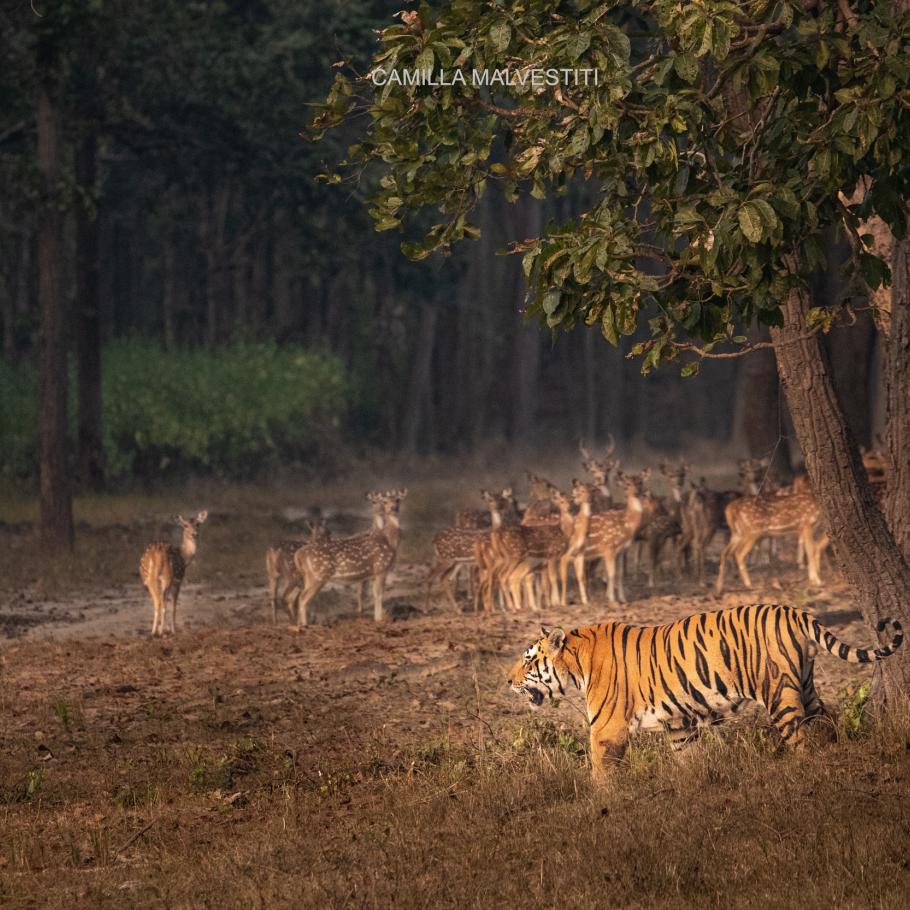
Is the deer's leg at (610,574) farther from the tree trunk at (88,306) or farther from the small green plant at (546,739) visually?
the tree trunk at (88,306)

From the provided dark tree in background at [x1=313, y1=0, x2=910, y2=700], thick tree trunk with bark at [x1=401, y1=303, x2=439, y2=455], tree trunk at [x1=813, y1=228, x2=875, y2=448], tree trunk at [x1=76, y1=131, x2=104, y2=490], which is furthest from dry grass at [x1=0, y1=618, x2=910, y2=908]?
thick tree trunk with bark at [x1=401, y1=303, x2=439, y2=455]

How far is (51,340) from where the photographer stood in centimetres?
2380

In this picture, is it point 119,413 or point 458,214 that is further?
point 119,413

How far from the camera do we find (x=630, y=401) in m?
56.0

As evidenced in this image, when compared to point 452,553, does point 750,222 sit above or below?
above

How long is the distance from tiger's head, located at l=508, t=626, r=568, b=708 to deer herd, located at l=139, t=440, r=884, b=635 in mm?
7029

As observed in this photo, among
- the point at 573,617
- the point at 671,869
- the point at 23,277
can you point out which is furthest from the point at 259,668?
the point at 23,277

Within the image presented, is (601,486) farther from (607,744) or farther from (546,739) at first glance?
(607,744)

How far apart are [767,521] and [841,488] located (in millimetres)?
7590

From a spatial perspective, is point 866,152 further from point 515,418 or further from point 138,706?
point 515,418

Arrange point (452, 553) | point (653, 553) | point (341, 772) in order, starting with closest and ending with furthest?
1. point (341, 772)
2. point (452, 553)
3. point (653, 553)

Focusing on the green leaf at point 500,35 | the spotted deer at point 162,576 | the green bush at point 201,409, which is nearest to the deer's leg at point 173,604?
the spotted deer at point 162,576

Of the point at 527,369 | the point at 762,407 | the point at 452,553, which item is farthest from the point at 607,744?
the point at 527,369

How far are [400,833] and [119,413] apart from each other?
22837 millimetres
